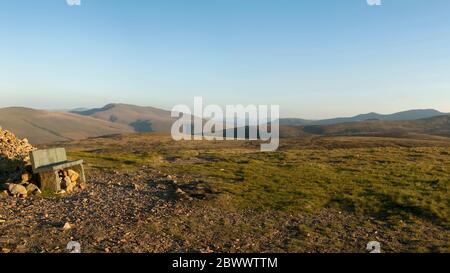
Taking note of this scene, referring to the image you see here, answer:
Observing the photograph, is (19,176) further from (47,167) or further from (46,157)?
(47,167)

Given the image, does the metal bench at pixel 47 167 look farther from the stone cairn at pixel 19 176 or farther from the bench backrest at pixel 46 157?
the stone cairn at pixel 19 176

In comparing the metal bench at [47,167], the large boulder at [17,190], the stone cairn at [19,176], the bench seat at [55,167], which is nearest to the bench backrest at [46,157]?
the metal bench at [47,167]

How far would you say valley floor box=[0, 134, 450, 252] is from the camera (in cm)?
1210

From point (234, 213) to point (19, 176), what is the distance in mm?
10306

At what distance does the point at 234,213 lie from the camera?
15.4 metres

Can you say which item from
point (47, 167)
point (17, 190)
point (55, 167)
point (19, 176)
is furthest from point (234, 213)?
point (19, 176)

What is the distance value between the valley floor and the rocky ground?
33 mm

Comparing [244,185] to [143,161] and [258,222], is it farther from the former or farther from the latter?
[143,161]

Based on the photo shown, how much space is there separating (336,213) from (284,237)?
12.6 feet

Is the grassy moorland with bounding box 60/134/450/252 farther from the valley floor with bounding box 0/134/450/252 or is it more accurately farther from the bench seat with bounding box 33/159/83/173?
the bench seat with bounding box 33/159/83/173

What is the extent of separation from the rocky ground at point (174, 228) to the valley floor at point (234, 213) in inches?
1.3

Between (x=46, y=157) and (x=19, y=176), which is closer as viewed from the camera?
(x=46, y=157)

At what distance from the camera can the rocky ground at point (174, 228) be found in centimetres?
1184

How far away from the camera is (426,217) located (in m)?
15.4
